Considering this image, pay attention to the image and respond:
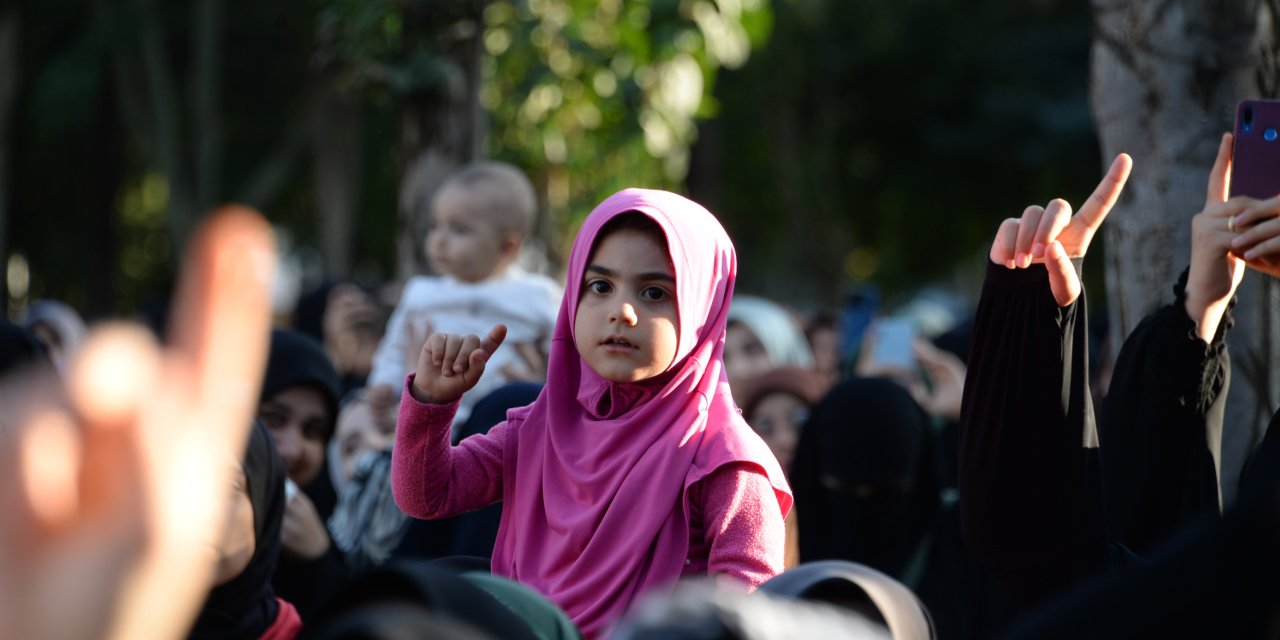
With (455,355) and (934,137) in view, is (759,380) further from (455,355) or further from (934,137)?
(934,137)

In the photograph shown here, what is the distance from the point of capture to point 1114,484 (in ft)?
11.6

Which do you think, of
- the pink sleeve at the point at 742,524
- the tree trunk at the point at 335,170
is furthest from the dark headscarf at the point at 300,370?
the tree trunk at the point at 335,170

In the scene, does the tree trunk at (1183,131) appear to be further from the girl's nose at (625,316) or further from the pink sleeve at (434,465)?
the pink sleeve at (434,465)

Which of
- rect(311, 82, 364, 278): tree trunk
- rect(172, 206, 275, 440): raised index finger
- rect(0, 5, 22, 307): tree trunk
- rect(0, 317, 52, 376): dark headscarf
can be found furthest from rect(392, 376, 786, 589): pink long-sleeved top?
rect(311, 82, 364, 278): tree trunk

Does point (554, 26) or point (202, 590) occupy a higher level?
point (554, 26)

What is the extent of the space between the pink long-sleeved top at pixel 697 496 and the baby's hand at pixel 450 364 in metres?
0.03

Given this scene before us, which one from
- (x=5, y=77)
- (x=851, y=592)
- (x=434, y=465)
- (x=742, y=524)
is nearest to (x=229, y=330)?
(x=434, y=465)

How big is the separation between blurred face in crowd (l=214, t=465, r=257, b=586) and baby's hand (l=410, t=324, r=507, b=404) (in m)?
0.66

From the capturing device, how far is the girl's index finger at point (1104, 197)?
282 cm

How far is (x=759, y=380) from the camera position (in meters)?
6.34

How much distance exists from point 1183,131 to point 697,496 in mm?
1982

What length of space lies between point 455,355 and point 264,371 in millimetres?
2371

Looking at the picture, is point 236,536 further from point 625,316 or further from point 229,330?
point 229,330

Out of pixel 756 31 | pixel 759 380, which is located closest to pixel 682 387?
pixel 759 380
